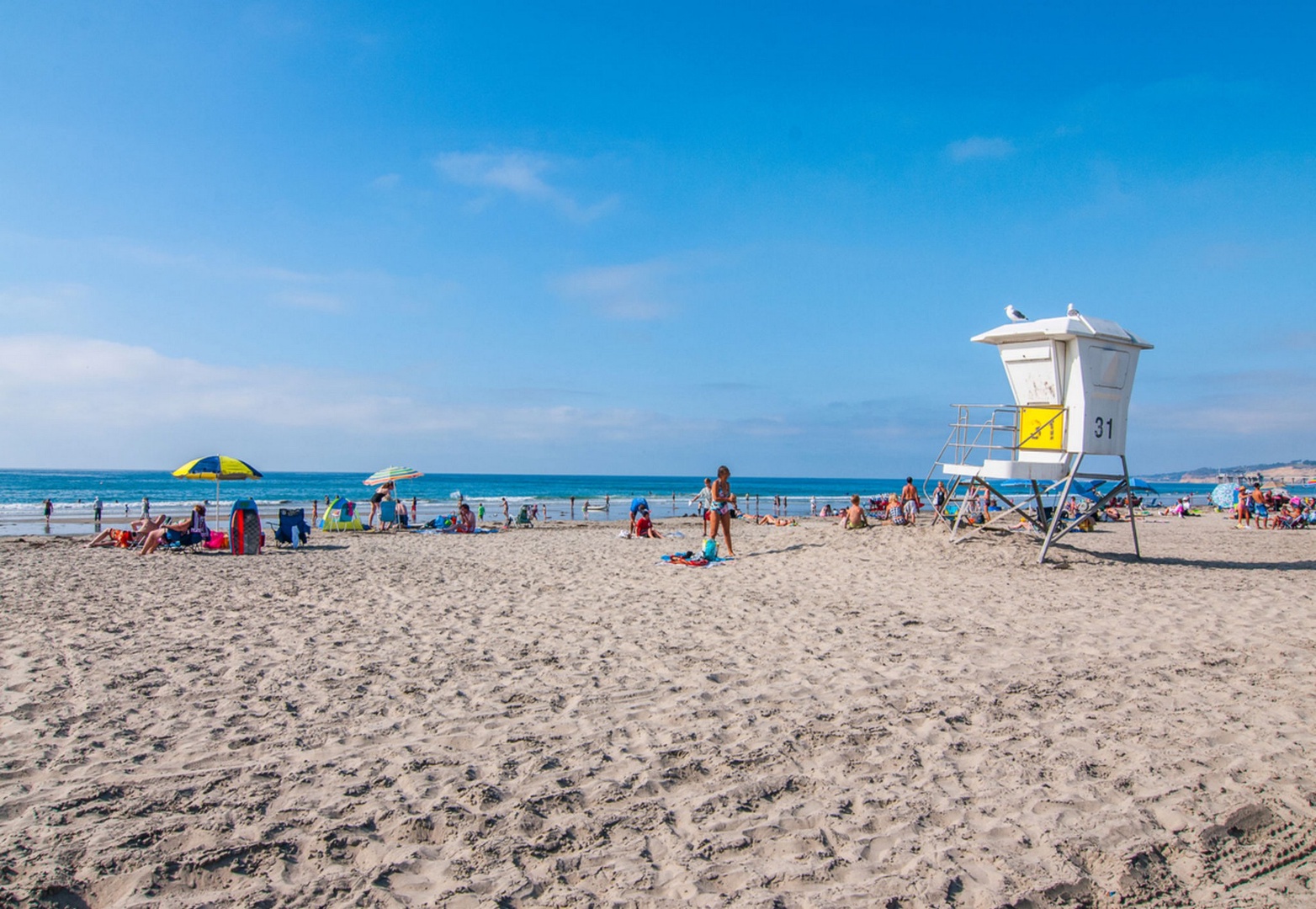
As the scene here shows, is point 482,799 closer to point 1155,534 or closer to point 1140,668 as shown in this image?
point 1140,668

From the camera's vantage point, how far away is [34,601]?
335 inches

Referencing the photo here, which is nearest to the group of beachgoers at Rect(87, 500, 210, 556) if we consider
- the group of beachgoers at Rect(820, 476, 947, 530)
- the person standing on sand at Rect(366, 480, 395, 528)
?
the person standing on sand at Rect(366, 480, 395, 528)

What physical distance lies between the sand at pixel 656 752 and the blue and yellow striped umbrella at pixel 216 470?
21.8 ft

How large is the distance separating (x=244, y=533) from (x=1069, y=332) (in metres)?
14.7

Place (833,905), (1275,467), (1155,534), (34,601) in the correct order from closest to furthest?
(833,905)
(34,601)
(1155,534)
(1275,467)

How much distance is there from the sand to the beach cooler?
5435 millimetres

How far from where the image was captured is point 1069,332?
11875 millimetres

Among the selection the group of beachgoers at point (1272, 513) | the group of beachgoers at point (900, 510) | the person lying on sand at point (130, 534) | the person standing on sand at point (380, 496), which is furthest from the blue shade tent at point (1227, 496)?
the person lying on sand at point (130, 534)

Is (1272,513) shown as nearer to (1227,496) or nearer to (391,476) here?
(1227,496)

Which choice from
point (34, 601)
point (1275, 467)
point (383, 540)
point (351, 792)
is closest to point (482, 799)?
point (351, 792)

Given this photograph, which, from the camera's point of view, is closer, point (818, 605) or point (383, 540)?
point (818, 605)

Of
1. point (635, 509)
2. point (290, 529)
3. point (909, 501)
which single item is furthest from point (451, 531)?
point (909, 501)

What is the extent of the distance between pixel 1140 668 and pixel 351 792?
18.5 feet

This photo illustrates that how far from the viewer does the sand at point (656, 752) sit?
2.94 meters
